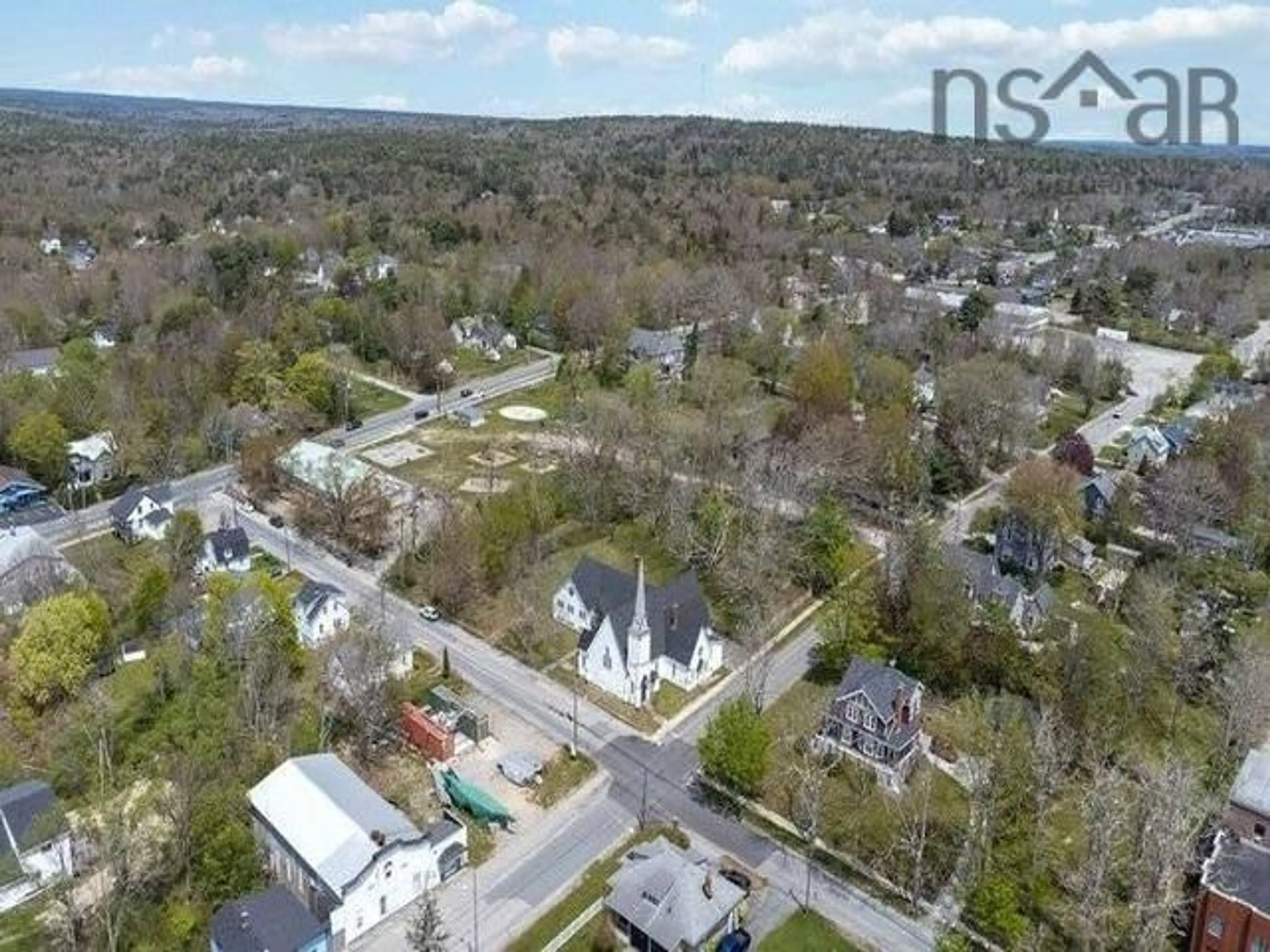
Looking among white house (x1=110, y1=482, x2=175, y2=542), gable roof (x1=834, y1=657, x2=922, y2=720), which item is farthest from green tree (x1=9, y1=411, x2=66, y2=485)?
gable roof (x1=834, y1=657, x2=922, y2=720)

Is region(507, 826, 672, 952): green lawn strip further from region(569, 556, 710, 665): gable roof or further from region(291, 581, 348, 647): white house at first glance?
region(291, 581, 348, 647): white house

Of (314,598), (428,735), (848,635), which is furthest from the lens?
(314,598)

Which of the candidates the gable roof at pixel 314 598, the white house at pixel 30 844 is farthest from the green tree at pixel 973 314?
the white house at pixel 30 844

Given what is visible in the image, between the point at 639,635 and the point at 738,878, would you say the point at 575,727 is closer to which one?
the point at 639,635

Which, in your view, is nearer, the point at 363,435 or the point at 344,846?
the point at 344,846

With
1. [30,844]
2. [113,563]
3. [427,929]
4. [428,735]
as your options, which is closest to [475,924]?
[427,929]

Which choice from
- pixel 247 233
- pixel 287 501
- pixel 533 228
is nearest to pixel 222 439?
pixel 287 501

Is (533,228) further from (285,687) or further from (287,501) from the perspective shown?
(285,687)
